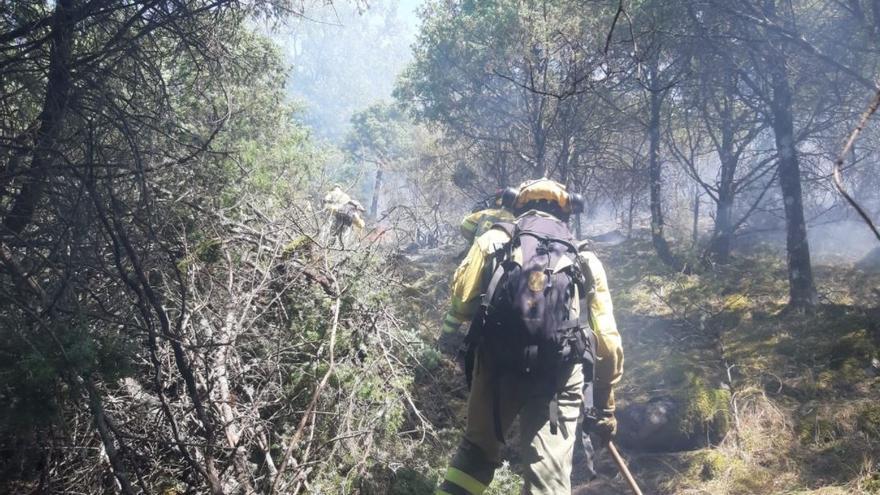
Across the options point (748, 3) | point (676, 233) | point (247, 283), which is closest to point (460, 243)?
point (676, 233)

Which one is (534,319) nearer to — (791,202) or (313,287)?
(313,287)

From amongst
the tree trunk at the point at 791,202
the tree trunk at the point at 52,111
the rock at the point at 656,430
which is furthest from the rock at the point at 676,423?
the tree trunk at the point at 52,111

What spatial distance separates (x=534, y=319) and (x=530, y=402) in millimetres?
523

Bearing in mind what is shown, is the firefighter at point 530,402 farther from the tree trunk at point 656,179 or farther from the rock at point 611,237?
the rock at point 611,237

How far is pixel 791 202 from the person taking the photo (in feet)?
27.0

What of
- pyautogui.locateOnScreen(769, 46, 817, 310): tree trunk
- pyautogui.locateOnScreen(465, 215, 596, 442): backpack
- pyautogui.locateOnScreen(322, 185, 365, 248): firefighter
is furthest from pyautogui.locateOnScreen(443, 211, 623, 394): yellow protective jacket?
pyautogui.locateOnScreen(769, 46, 817, 310): tree trunk

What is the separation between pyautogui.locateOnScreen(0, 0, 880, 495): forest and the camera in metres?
2.49

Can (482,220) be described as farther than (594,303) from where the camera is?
Yes

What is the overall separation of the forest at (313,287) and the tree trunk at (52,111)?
0.05 feet

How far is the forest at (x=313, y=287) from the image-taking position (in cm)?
249

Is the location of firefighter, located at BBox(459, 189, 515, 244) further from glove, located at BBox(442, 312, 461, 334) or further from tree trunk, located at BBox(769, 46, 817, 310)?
tree trunk, located at BBox(769, 46, 817, 310)

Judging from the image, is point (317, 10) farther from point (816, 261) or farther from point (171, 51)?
point (816, 261)

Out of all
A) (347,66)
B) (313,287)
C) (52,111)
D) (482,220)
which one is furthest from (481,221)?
(347,66)

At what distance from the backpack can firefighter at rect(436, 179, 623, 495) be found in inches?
1.5
